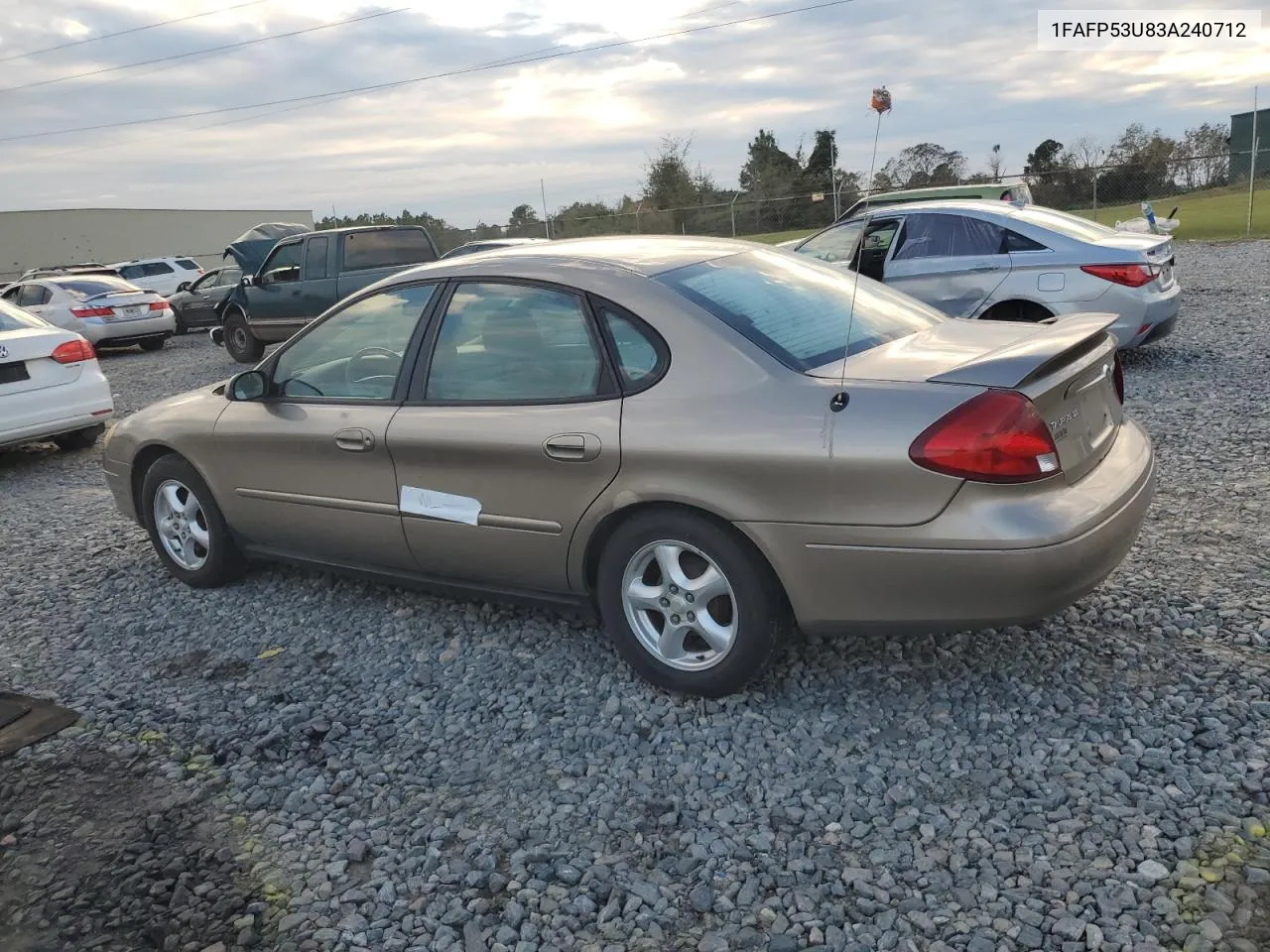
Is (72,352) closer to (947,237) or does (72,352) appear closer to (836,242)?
(836,242)

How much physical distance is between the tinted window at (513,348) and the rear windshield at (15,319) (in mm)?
6371

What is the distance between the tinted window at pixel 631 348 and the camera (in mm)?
3547

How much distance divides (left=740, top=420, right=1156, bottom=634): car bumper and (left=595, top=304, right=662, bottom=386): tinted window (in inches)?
26.9

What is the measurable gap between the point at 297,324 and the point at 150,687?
35.4 feet

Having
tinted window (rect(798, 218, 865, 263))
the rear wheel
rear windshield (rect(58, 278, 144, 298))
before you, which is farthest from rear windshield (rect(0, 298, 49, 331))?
rear windshield (rect(58, 278, 144, 298))

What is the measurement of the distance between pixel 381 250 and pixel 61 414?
6.07m

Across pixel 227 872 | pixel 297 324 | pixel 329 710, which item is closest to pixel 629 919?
pixel 227 872

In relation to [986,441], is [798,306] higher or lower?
higher

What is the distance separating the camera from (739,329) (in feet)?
11.4

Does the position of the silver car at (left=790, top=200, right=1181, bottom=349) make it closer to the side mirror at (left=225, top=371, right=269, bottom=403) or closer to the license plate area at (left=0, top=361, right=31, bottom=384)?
the side mirror at (left=225, top=371, right=269, bottom=403)

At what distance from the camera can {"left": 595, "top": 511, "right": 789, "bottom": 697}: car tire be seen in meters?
3.35

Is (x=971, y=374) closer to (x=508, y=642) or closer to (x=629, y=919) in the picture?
(x=629, y=919)

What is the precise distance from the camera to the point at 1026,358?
10.4ft

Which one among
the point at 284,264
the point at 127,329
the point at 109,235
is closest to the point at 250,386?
the point at 284,264
